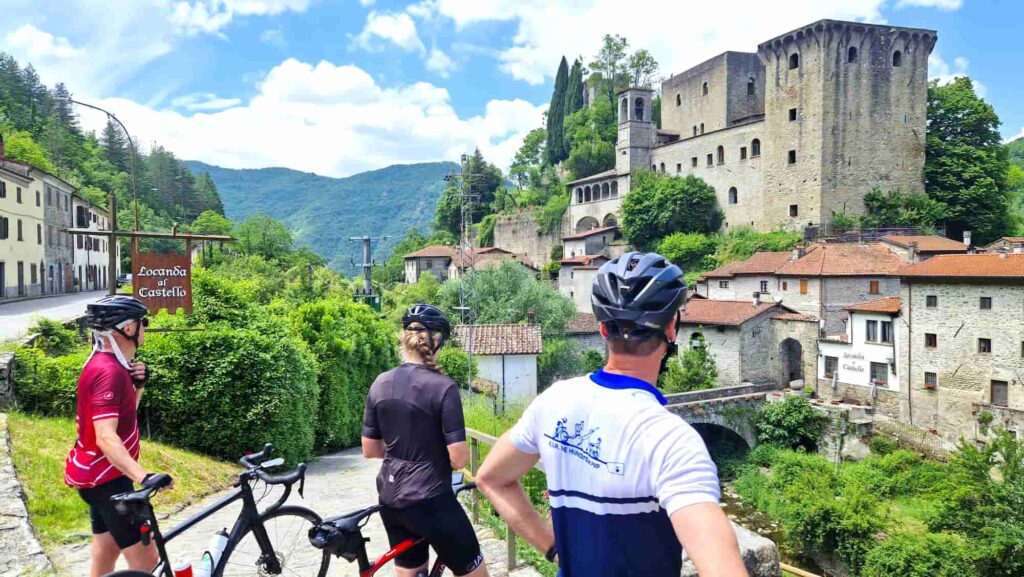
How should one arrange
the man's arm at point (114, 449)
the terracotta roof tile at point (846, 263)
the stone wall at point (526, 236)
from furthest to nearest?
the stone wall at point (526, 236)
the terracotta roof tile at point (846, 263)
the man's arm at point (114, 449)

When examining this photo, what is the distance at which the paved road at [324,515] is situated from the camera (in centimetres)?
499

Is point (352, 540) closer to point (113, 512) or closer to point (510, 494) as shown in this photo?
point (113, 512)

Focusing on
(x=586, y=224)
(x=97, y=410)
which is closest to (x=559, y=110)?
(x=586, y=224)

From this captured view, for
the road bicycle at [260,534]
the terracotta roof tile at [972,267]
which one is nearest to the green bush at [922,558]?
the terracotta roof tile at [972,267]

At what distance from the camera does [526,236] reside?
244 ft

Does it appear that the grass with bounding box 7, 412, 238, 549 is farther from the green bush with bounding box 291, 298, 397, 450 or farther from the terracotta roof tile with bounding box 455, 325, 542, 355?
the terracotta roof tile with bounding box 455, 325, 542, 355

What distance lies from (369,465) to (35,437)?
196 inches

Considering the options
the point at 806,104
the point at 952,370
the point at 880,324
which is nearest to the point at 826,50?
the point at 806,104

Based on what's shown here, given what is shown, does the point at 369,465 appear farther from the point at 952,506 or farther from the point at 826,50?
the point at 826,50

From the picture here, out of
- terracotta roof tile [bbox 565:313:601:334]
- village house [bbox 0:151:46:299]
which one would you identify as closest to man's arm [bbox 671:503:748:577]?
village house [bbox 0:151:46:299]

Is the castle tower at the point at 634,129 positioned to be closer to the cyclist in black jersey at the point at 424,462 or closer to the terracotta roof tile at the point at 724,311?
the terracotta roof tile at the point at 724,311

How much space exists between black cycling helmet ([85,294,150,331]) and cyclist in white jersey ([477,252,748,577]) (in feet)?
9.05

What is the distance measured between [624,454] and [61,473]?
25.8ft

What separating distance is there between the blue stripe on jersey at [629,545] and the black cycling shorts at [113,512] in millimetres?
2986
